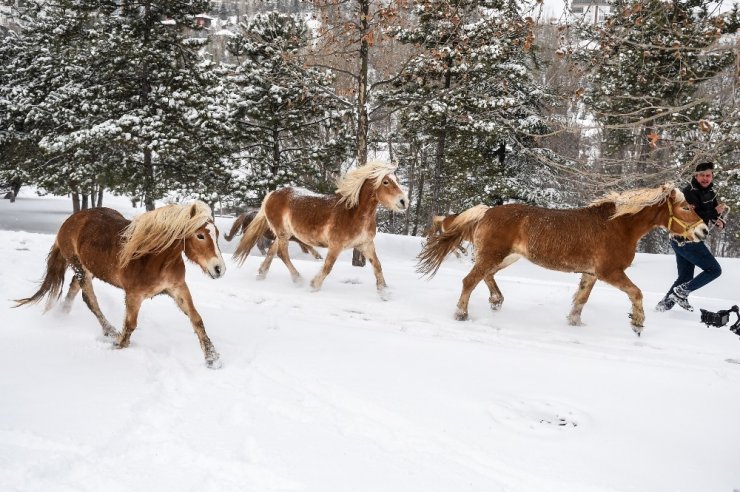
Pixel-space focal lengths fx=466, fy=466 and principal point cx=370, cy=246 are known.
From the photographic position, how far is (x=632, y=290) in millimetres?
5617

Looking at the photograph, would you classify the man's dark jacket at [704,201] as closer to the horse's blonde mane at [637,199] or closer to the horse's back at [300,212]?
the horse's blonde mane at [637,199]

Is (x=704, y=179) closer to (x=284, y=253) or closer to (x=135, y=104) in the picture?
(x=284, y=253)

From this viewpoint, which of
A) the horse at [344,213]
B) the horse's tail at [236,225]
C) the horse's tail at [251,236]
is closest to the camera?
the horse at [344,213]

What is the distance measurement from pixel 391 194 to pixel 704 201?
4393 millimetres

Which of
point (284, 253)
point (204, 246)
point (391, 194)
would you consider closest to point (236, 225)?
point (284, 253)

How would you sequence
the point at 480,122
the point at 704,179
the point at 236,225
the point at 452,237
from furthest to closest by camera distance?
the point at 480,122 → the point at 236,225 → the point at 452,237 → the point at 704,179

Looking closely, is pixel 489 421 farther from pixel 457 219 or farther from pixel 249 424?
pixel 457 219

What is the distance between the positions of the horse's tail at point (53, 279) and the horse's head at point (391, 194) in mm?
4254

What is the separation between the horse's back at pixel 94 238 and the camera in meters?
4.84

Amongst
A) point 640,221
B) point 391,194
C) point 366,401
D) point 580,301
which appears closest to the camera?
point 366,401

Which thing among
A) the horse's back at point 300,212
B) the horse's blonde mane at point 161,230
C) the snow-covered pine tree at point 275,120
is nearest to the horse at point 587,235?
the horse's back at point 300,212

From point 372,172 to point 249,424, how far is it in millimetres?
4664

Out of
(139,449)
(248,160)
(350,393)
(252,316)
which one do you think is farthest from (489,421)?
(248,160)

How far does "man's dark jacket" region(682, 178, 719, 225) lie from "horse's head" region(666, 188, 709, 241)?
3.48 feet
